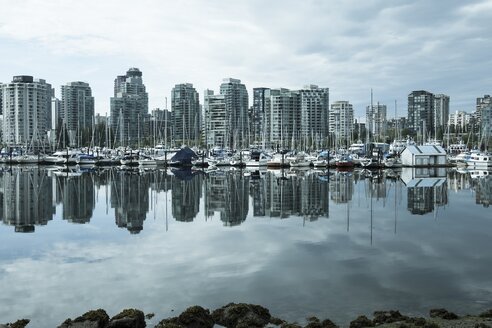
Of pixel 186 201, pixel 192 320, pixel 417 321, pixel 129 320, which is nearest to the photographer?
pixel 129 320

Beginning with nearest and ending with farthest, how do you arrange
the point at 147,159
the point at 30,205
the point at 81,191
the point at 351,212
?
the point at 351,212
the point at 30,205
the point at 81,191
the point at 147,159

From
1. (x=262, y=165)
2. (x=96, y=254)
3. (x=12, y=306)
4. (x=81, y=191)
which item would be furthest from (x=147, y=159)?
(x=12, y=306)

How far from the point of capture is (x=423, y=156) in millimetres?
115688

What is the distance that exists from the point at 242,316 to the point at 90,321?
177 inches

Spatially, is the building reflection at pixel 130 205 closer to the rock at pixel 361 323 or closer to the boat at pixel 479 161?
the rock at pixel 361 323

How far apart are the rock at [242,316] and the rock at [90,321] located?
3.36 meters

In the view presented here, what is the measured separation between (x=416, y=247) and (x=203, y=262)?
1156cm

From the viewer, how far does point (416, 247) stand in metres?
27.1

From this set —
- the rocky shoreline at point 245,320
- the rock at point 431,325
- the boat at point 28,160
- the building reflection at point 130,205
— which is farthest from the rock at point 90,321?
the boat at point 28,160

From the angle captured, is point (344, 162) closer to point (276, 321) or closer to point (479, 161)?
point (479, 161)

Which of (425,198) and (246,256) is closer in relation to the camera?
(246,256)

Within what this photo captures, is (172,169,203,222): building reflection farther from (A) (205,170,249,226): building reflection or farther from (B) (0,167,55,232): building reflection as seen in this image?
(B) (0,167,55,232): building reflection

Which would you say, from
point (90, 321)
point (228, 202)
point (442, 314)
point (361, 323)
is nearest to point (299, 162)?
point (228, 202)

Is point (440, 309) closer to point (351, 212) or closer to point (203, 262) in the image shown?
point (203, 262)
